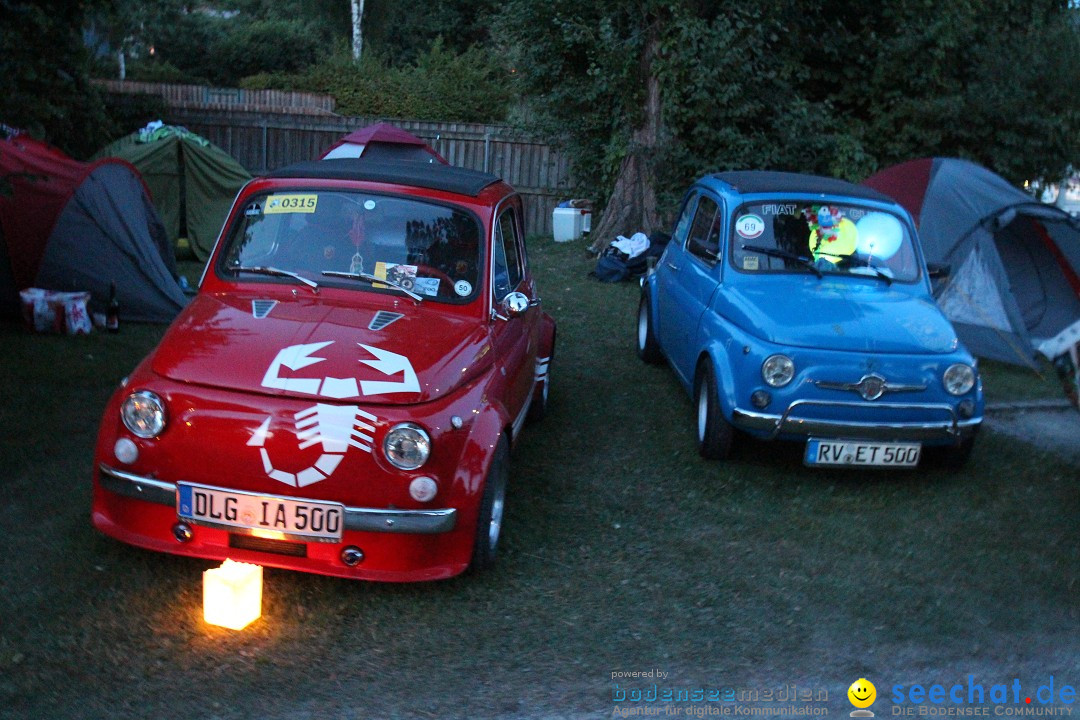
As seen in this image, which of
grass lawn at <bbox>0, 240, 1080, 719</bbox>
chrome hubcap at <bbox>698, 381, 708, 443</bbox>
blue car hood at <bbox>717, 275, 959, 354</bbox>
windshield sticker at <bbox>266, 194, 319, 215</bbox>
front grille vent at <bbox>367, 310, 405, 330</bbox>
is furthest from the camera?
chrome hubcap at <bbox>698, 381, 708, 443</bbox>

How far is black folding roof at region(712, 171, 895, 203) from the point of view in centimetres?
724

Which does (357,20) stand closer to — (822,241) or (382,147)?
(382,147)

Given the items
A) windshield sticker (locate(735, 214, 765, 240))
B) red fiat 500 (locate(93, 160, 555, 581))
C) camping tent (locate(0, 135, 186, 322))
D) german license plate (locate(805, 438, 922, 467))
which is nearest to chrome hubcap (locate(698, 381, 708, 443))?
german license plate (locate(805, 438, 922, 467))

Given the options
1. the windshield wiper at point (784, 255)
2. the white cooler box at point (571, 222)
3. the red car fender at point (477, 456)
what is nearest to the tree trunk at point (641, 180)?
the white cooler box at point (571, 222)

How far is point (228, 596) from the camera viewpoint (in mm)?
3967

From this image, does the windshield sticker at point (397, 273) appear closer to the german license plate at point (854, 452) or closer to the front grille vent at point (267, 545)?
the front grille vent at point (267, 545)

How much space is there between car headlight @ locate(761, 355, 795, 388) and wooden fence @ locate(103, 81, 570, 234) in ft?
45.2

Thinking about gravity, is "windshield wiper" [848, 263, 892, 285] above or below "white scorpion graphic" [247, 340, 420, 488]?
above

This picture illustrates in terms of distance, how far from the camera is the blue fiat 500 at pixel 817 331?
231 inches

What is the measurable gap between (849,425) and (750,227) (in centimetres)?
185

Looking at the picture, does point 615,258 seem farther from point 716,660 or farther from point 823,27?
point 716,660

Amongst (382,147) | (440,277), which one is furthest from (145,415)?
(382,147)

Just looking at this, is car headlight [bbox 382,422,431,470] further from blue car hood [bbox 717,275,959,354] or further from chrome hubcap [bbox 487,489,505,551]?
blue car hood [bbox 717,275,959,354]

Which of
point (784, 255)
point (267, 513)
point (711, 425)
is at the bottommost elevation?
point (711, 425)
